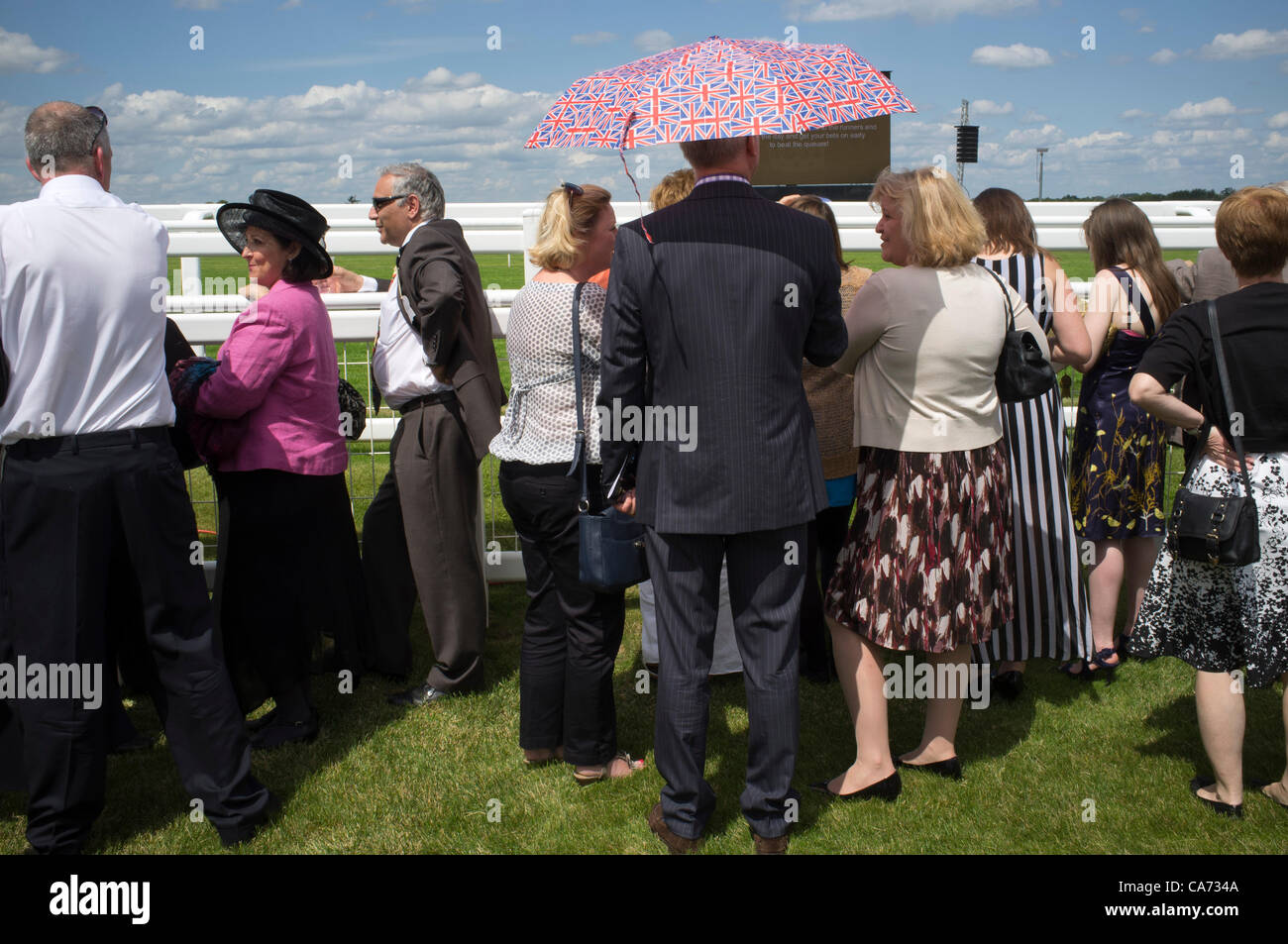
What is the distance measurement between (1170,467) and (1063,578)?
4044 millimetres

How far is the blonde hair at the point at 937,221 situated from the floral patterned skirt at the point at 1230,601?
1.02 meters

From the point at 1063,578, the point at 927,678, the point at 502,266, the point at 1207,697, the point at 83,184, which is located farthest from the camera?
the point at 502,266

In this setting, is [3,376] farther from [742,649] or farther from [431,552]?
[742,649]

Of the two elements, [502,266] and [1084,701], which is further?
[502,266]

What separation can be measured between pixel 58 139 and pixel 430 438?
1.70m

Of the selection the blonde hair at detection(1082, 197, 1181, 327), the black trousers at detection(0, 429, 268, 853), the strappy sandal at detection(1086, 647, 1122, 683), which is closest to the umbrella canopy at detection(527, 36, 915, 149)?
the black trousers at detection(0, 429, 268, 853)

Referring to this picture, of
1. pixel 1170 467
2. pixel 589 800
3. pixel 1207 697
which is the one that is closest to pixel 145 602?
pixel 589 800

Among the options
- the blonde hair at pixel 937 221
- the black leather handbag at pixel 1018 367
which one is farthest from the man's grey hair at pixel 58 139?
the black leather handbag at pixel 1018 367

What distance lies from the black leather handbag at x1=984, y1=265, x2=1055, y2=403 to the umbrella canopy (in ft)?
2.86

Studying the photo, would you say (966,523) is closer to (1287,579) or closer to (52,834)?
(1287,579)

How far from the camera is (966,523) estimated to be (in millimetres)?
3502

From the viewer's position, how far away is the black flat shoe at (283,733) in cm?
404

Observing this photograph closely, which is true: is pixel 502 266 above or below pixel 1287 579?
above

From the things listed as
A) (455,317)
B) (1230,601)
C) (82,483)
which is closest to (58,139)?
(82,483)
